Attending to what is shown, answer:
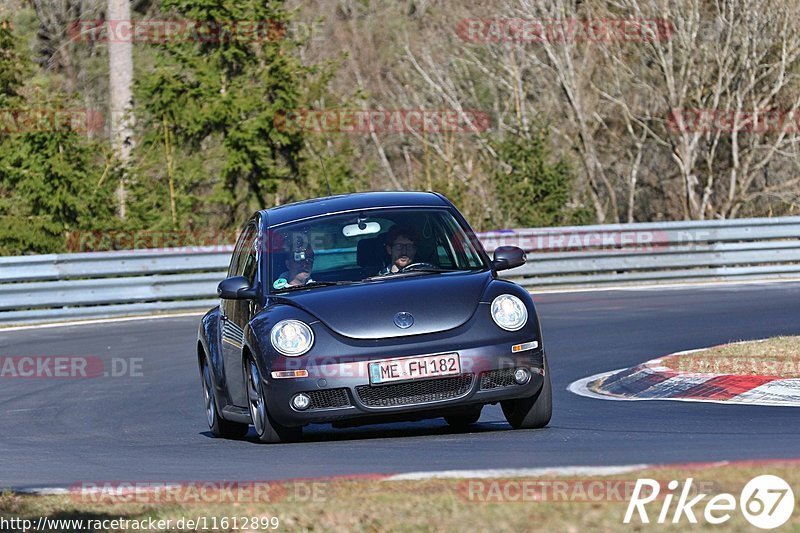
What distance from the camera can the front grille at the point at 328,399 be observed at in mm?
8102

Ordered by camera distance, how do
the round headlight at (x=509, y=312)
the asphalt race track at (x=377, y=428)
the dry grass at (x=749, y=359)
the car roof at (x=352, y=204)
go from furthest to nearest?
1. the dry grass at (x=749, y=359)
2. the car roof at (x=352, y=204)
3. the round headlight at (x=509, y=312)
4. the asphalt race track at (x=377, y=428)

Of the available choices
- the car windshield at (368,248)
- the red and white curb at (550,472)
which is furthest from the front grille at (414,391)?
the red and white curb at (550,472)

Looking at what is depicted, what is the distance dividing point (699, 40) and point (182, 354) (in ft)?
59.2

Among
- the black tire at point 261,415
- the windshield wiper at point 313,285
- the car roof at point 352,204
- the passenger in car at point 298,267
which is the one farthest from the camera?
the car roof at point 352,204

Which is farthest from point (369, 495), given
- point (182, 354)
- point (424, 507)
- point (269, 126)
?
point (269, 126)

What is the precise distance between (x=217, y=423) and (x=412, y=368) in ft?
7.39

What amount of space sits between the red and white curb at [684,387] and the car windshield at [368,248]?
2132mm

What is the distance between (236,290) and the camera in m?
8.95

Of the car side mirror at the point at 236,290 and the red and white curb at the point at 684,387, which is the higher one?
the car side mirror at the point at 236,290

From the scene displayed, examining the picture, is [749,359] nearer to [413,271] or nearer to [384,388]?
[413,271]

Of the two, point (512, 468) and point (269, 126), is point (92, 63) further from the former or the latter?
point (512, 468)

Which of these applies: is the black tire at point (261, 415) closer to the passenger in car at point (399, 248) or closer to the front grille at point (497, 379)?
A: the passenger in car at point (399, 248)

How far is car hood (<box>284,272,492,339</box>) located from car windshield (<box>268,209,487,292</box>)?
35 centimetres

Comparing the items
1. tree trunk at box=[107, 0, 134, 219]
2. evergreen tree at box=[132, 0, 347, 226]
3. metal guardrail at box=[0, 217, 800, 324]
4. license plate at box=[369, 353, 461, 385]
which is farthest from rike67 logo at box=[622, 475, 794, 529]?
tree trunk at box=[107, 0, 134, 219]
